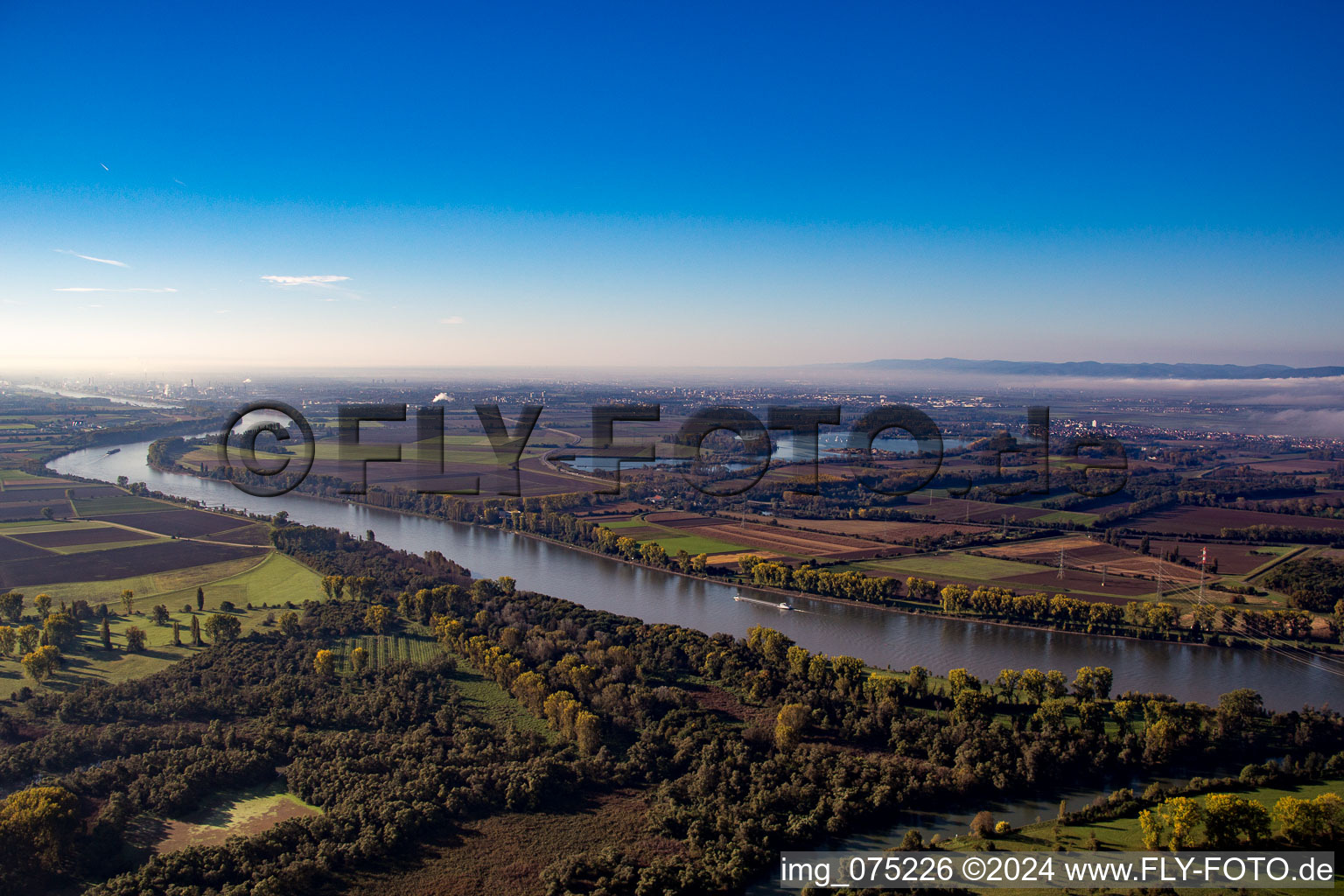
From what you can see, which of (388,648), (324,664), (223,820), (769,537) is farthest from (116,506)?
(769,537)

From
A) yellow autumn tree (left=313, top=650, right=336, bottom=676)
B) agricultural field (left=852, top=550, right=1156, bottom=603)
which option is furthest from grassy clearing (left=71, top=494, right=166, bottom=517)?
agricultural field (left=852, top=550, right=1156, bottom=603)

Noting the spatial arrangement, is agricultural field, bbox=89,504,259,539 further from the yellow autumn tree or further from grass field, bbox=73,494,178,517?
the yellow autumn tree

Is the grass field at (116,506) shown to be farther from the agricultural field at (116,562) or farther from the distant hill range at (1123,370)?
the distant hill range at (1123,370)

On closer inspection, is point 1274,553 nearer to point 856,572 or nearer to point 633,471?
point 856,572

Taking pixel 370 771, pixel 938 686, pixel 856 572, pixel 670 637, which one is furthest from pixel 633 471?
pixel 370 771

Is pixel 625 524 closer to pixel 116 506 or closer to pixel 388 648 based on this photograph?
pixel 388 648

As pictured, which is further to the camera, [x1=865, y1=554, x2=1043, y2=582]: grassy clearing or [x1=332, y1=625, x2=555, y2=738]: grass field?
[x1=865, y1=554, x2=1043, y2=582]: grassy clearing
